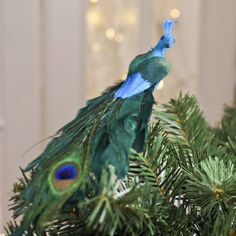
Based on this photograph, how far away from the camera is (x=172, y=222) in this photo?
36 cm

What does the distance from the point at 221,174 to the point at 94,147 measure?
112 mm

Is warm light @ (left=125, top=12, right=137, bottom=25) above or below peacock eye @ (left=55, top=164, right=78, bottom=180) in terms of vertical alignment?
above

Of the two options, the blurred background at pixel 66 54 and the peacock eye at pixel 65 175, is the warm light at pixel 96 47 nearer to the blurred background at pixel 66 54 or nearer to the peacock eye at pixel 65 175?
the blurred background at pixel 66 54

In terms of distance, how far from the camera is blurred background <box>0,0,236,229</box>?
2.93 feet

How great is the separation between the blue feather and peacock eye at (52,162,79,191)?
0.23 ft

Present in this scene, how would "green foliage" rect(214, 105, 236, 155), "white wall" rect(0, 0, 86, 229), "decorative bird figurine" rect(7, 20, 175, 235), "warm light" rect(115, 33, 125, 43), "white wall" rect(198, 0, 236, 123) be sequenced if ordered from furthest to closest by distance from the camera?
1. "white wall" rect(198, 0, 236, 123)
2. "warm light" rect(115, 33, 125, 43)
3. "white wall" rect(0, 0, 86, 229)
4. "green foliage" rect(214, 105, 236, 155)
5. "decorative bird figurine" rect(7, 20, 175, 235)

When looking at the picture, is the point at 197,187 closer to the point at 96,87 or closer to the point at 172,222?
the point at 172,222

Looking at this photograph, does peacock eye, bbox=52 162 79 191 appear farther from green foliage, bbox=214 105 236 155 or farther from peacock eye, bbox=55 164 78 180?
green foliage, bbox=214 105 236 155

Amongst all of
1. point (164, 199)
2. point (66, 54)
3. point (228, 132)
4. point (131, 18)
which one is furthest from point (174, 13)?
point (164, 199)

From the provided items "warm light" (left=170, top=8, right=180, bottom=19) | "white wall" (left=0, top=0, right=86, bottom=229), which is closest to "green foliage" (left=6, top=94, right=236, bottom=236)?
"white wall" (left=0, top=0, right=86, bottom=229)

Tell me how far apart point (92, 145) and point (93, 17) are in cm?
70

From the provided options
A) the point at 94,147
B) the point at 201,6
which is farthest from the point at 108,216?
the point at 201,6

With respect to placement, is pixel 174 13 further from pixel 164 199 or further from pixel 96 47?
pixel 164 199

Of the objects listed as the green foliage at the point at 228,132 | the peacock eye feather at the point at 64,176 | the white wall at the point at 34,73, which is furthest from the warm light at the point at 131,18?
the peacock eye feather at the point at 64,176
